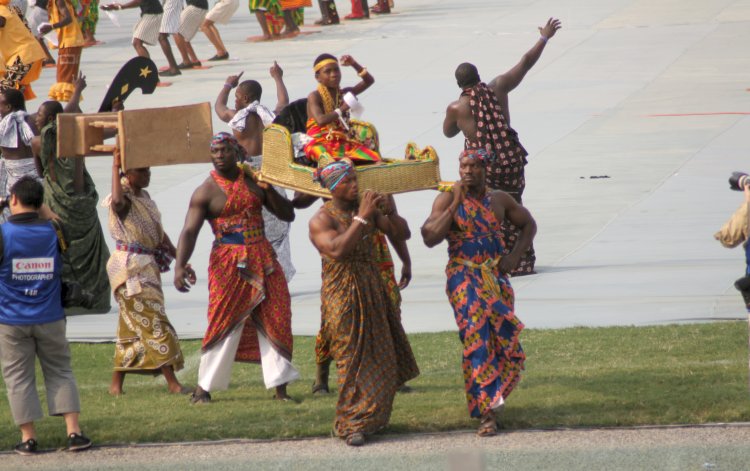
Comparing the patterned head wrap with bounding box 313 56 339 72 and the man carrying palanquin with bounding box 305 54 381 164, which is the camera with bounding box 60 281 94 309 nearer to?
the man carrying palanquin with bounding box 305 54 381 164

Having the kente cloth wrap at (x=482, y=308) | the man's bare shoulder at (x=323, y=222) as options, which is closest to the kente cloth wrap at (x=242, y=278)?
the man's bare shoulder at (x=323, y=222)

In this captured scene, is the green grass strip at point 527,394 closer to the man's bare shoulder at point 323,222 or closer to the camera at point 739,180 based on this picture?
the man's bare shoulder at point 323,222

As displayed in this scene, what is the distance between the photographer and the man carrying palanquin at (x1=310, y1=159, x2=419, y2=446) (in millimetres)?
7262

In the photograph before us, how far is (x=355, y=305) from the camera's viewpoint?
734 centimetres

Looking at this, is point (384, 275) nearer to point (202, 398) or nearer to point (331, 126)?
point (331, 126)

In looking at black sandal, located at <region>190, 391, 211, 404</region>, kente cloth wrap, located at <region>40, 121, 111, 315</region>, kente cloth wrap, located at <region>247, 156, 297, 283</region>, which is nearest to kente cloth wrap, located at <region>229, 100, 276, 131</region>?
kente cloth wrap, located at <region>247, 156, 297, 283</region>

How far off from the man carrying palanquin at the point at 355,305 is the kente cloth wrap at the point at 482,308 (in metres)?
0.40

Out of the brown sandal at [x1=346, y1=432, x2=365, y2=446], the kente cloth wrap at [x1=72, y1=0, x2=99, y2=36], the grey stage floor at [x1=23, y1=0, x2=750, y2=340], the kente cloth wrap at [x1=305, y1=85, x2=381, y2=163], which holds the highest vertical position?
the kente cloth wrap at [x1=305, y1=85, x2=381, y2=163]

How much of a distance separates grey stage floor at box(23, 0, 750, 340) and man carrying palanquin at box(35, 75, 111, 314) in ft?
1.26

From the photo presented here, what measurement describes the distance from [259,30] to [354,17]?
1.99 meters

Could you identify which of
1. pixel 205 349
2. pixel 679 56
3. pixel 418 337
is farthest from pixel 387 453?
pixel 679 56

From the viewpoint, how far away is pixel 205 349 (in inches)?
326

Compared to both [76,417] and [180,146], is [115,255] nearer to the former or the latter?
[180,146]

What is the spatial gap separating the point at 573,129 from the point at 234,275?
10.6 m
